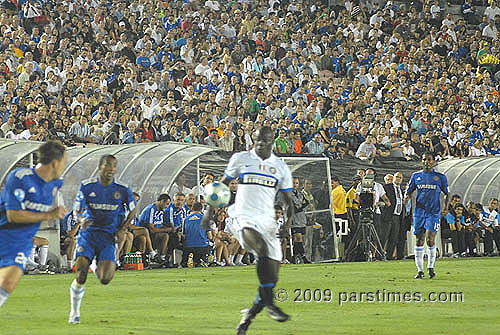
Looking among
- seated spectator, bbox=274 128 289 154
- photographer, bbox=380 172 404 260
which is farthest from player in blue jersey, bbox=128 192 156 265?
photographer, bbox=380 172 404 260

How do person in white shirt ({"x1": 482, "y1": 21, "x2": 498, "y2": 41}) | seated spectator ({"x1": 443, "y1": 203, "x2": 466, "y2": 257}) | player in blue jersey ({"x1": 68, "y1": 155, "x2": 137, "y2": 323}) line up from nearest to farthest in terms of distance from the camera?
1. player in blue jersey ({"x1": 68, "y1": 155, "x2": 137, "y2": 323})
2. seated spectator ({"x1": 443, "y1": 203, "x2": 466, "y2": 257})
3. person in white shirt ({"x1": 482, "y1": 21, "x2": 498, "y2": 41})

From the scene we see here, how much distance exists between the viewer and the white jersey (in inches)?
415

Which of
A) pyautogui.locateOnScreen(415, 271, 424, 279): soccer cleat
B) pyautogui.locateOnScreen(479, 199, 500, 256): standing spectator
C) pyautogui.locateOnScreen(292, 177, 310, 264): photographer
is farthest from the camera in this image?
pyautogui.locateOnScreen(479, 199, 500, 256): standing spectator

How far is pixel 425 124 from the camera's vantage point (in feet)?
103

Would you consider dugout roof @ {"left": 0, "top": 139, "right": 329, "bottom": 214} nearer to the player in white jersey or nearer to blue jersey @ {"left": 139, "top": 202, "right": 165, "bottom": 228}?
blue jersey @ {"left": 139, "top": 202, "right": 165, "bottom": 228}

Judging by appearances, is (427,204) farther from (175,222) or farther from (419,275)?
(175,222)

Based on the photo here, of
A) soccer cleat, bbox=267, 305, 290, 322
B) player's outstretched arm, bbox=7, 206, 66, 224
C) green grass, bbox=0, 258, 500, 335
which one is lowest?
green grass, bbox=0, 258, 500, 335

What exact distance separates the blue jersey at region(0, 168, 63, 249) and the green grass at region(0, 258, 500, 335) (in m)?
1.92

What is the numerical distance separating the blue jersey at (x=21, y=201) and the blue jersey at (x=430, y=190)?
11.4 metres

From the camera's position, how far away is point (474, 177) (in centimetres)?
2961

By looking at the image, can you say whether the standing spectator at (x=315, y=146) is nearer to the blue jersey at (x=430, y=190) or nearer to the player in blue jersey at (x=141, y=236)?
the player in blue jersey at (x=141, y=236)

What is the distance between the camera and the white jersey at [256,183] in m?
10.5

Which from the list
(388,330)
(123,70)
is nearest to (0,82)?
(123,70)

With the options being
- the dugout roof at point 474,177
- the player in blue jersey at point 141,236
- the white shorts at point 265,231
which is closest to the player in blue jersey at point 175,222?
the player in blue jersey at point 141,236
